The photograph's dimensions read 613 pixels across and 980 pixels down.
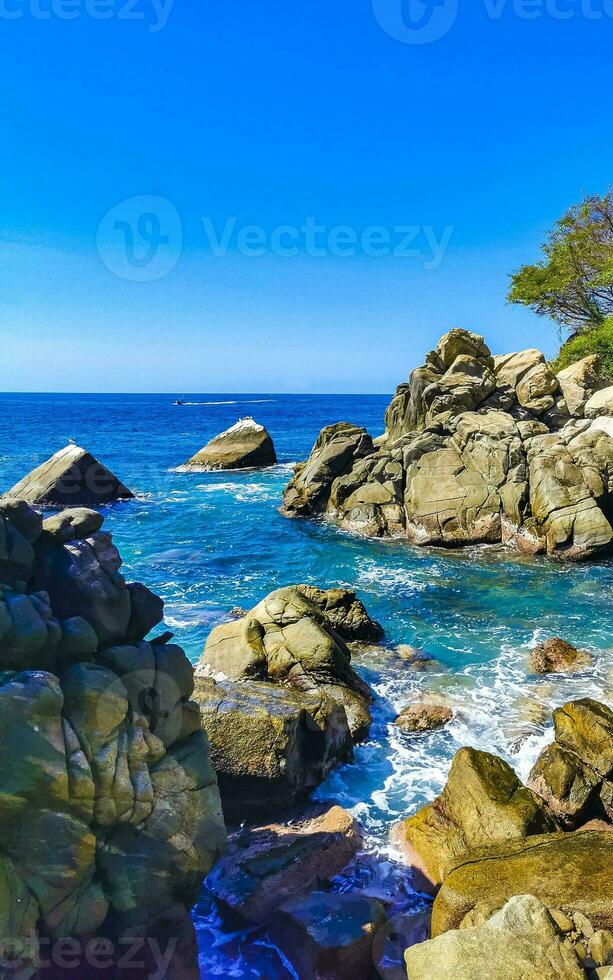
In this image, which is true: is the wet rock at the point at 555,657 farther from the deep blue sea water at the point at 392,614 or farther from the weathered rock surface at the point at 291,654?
the weathered rock surface at the point at 291,654

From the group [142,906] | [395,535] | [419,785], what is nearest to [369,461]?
[395,535]

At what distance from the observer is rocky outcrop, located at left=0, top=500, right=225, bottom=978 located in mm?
6930

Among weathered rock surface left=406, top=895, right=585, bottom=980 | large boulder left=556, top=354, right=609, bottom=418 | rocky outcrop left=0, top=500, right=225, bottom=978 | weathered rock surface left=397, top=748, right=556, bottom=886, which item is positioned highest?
large boulder left=556, top=354, right=609, bottom=418

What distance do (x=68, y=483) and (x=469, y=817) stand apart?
32.9m

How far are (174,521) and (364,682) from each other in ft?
71.8

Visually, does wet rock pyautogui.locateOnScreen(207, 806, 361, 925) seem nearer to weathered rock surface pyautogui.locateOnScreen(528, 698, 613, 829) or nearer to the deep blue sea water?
the deep blue sea water

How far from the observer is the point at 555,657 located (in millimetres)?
17562

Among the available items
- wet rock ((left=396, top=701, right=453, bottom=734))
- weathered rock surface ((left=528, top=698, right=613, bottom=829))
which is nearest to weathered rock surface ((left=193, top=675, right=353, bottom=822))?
wet rock ((left=396, top=701, right=453, bottom=734))

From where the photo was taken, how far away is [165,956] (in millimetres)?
7859

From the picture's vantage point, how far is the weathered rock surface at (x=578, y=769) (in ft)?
36.7

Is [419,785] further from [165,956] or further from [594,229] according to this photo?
[594,229]

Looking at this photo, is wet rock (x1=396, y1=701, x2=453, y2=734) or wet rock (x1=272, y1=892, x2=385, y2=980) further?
wet rock (x1=396, y1=701, x2=453, y2=734)

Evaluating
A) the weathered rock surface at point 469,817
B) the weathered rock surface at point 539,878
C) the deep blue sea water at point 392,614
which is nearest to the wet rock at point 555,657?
the deep blue sea water at point 392,614

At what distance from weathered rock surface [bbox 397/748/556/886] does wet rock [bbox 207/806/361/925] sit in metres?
1.19
